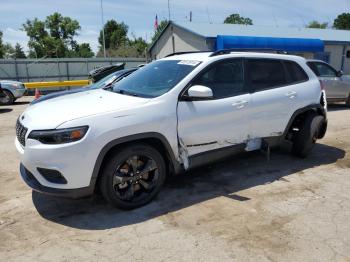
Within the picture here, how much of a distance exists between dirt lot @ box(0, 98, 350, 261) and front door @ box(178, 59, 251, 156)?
2.21ft

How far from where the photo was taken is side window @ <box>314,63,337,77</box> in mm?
11742

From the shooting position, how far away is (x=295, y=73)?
226 inches

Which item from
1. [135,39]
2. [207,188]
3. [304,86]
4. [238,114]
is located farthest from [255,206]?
[135,39]

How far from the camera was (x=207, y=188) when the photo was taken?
4746 mm

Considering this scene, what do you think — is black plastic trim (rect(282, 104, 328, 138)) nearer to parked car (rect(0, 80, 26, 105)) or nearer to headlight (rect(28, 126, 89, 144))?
headlight (rect(28, 126, 89, 144))

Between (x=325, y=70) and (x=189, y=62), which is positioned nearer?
(x=189, y=62)

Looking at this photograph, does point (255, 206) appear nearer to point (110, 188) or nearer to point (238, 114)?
point (238, 114)

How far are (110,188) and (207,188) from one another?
4.75ft

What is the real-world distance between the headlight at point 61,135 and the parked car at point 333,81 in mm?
9880

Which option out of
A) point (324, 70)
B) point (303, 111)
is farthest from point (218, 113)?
point (324, 70)

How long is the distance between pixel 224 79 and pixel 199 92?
731 mm

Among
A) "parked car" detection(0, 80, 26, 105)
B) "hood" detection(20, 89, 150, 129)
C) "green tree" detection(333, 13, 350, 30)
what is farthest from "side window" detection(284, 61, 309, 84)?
"green tree" detection(333, 13, 350, 30)

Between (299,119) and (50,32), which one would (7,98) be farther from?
(50,32)

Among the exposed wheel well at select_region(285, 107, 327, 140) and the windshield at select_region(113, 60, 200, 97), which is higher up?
the windshield at select_region(113, 60, 200, 97)
